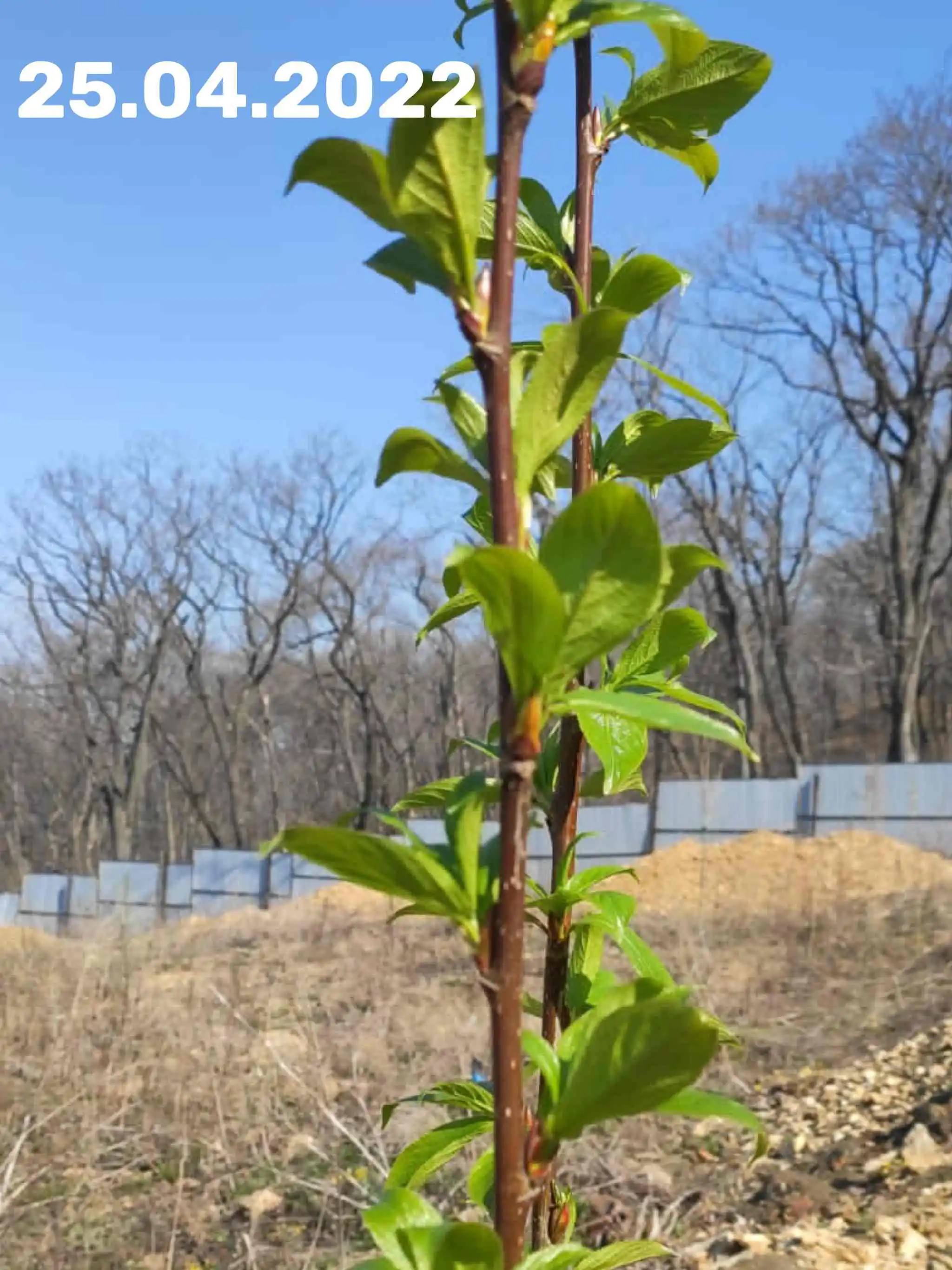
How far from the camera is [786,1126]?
14.8 ft

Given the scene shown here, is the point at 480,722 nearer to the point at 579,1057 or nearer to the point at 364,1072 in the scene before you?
the point at 364,1072

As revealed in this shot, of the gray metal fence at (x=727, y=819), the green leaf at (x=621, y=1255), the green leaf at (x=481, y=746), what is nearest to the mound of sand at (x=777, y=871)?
the gray metal fence at (x=727, y=819)

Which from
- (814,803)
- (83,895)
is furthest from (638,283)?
(83,895)

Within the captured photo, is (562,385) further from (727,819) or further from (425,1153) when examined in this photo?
(727,819)

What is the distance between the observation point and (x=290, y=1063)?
525cm

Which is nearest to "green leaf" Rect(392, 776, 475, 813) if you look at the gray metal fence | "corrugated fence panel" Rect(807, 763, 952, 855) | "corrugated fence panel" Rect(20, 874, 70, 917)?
the gray metal fence

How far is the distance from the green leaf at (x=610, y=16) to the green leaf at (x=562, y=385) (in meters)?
0.11

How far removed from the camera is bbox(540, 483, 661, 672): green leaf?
0.43m

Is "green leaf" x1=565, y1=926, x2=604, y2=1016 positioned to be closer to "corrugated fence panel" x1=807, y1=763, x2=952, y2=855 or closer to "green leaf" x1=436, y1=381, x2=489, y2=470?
"green leaf" x1=436, y1=381, x2=489, y2=470

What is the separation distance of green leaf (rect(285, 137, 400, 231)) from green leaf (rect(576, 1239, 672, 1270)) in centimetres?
41

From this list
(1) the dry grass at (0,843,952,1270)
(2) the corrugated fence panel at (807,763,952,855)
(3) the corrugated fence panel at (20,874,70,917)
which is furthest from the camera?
(3) the corrugated fence panel at (20,874,70,917)

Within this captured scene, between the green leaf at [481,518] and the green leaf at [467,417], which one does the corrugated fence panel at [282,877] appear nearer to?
the green leaf at [481,518]

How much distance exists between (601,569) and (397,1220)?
0.81ft

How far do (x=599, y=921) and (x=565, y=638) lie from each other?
250 mm
